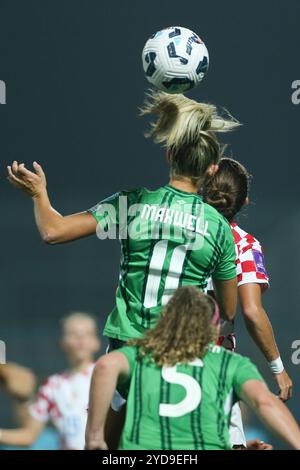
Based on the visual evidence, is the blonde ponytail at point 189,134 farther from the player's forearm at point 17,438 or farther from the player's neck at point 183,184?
the player's forearm at point 17,438

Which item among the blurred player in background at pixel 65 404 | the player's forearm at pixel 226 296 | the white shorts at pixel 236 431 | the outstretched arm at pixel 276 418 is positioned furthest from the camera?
the white shorts at pixel 236 431

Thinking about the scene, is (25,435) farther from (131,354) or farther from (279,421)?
(279,421)

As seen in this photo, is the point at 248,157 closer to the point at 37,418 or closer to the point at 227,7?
the point at 227,7

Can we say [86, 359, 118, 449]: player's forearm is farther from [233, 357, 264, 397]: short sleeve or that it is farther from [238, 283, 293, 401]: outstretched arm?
[238, 283, 293, 401]: outstretched arm

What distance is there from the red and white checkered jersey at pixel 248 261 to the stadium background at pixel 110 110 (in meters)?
3.71

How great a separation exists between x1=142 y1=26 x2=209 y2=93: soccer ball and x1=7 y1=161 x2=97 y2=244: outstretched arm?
2.57ft

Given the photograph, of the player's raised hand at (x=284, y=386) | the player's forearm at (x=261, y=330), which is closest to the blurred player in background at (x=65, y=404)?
the player's forearm at (x=261, y=330)

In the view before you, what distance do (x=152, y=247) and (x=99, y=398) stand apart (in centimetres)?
78

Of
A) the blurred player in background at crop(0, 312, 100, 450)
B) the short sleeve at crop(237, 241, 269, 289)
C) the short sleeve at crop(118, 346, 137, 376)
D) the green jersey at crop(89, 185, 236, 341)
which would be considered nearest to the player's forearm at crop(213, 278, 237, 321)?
the green jersey at crop(89, 185, 236, 341)

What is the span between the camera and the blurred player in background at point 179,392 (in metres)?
3.83

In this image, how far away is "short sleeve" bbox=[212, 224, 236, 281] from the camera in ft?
14.9

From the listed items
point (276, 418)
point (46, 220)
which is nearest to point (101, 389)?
point (276, 418)

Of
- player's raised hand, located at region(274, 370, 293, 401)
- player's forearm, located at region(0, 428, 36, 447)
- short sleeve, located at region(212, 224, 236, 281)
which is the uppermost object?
short sleeve, located at region(212, 224, 236, 281)
